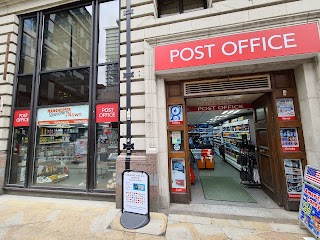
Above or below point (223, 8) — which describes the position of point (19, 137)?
below

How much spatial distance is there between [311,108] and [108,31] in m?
6.22

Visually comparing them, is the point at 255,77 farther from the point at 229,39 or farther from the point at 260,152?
the point at 260,152

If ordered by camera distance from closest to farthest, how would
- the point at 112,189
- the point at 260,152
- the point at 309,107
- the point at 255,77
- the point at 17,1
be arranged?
1. the point at 309,107
2. the point at 255,77
3. the point at 112,189
4. the point at 260,152
5. the point at 17,1

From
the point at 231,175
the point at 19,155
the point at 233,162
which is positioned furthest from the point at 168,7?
the point at 233,162

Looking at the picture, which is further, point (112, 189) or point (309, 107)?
point (112, 189)

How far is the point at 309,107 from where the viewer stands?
11.9ft

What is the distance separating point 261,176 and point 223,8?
532 centimetres

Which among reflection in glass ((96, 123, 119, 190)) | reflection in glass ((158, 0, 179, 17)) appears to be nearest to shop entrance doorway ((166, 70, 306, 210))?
reflection in glass ((96, 123, 119, 190))

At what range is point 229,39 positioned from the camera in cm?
384

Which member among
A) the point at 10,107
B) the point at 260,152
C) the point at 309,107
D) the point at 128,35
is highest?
the point at 128,35

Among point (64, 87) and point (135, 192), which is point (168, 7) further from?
point (135, 192)

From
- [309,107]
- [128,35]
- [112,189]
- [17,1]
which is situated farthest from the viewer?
[17,1]

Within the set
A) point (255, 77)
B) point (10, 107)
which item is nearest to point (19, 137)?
point (10, 107)

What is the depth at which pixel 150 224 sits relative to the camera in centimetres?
336
